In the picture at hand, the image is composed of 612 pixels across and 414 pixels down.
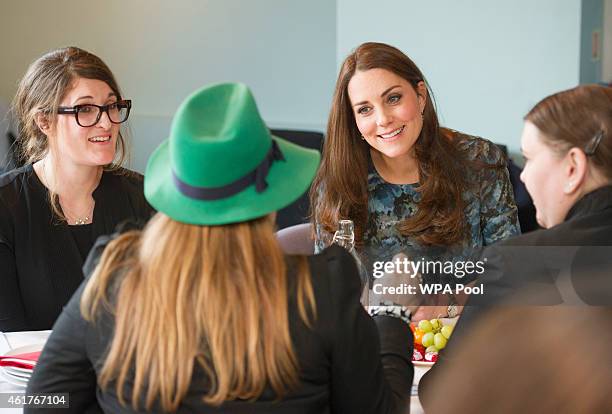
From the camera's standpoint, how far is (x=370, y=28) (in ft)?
17.4

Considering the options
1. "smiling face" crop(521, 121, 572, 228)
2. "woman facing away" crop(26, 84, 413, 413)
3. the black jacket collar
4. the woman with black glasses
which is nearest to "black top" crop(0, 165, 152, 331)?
the woman with black glasses

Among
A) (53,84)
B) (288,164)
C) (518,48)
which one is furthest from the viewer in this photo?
(518,48)

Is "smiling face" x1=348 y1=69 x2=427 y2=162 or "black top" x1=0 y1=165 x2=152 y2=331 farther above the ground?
"smiling face" x1=348 y1=69 x2=427 y2=162

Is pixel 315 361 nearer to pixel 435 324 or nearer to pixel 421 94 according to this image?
pixel 435 324

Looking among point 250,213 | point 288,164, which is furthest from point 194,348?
point 288,164

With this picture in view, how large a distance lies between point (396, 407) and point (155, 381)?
446mm

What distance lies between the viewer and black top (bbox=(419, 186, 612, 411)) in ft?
5.33

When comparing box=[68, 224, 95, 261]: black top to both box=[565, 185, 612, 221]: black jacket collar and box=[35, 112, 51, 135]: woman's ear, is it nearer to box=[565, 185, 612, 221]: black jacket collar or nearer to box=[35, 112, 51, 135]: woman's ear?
box=[35, 112, 51, 135]: woman's ear

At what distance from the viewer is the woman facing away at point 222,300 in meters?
1.48

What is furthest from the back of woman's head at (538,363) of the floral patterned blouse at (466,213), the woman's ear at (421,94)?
the woman's ear at (421,94)

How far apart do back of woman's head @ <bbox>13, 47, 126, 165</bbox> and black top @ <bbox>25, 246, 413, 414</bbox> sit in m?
1.29

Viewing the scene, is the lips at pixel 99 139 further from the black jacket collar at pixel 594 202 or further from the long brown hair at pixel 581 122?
the black jacket collar at pixel 594 202

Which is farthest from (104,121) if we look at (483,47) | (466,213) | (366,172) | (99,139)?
(483,47)

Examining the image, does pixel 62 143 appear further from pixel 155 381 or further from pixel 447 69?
pixel 447 69
